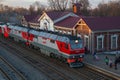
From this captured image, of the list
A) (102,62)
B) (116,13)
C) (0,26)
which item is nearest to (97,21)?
(102,62)

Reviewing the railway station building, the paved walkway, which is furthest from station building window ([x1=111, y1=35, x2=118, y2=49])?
the paved walkway

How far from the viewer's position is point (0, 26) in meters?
62.3

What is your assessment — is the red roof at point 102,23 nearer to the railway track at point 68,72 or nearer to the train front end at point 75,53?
the train front end at point 75,53

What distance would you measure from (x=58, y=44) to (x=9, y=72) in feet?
21.3

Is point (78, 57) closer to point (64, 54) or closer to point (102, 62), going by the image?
point (64, 54)

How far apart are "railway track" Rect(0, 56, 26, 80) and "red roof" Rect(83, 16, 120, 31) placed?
40.0 ft

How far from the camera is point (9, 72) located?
2575cm

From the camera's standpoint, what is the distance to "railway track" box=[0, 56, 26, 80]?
77.3ft

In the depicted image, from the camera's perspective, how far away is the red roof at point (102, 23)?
113ft

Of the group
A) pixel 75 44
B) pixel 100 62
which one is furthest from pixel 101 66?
pixel 75 44

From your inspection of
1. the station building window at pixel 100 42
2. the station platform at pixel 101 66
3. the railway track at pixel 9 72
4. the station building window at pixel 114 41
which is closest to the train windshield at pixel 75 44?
the station platform at pixel 101 66

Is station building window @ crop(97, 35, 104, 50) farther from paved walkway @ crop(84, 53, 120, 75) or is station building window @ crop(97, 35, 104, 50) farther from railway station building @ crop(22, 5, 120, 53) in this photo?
paved walkway @ crop(84, 53, 120, 75)

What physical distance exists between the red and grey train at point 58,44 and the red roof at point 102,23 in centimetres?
561

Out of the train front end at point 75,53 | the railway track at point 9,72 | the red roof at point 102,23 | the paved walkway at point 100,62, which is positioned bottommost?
the railway track at point 9,72
